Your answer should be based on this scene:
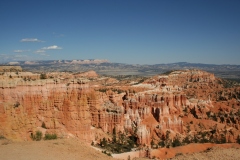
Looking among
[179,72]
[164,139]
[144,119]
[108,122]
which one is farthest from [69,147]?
[179,72]

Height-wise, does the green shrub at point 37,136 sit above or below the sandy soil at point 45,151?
below

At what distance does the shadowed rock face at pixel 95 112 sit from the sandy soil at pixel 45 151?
8.77 m

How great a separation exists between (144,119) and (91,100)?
52.6 ft

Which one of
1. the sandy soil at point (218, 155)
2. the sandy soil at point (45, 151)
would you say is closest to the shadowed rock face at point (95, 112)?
the sandy soil at point (45, 151)

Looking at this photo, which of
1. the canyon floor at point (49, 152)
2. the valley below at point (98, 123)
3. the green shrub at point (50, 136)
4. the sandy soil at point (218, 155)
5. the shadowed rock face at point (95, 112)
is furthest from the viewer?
the shadowed rock face at point (95, 112)

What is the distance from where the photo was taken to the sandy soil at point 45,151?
20.4 metres

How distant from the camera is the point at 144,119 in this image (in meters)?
55.0

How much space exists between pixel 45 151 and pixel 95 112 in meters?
22.1

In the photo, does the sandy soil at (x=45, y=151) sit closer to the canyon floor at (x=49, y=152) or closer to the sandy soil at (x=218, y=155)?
the canyon floor at (x=49, y=152)

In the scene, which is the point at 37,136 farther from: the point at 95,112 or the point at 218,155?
the point at 218,155

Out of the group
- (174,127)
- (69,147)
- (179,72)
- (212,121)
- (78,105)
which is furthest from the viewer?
(179,72)

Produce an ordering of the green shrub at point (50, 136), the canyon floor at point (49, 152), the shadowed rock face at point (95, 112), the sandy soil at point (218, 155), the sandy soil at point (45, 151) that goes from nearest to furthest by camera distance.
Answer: the sandy soil at point (45, 151) → the canyon floor at point (49, 152) → the sandy soil at point (218, 155) → the green shrub at point (50, 136) → the shadowed rock face at point (95, 112)

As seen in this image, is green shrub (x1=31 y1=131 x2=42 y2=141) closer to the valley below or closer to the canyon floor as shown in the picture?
the valley below

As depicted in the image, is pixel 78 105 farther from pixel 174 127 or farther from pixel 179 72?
pixel 179 72
